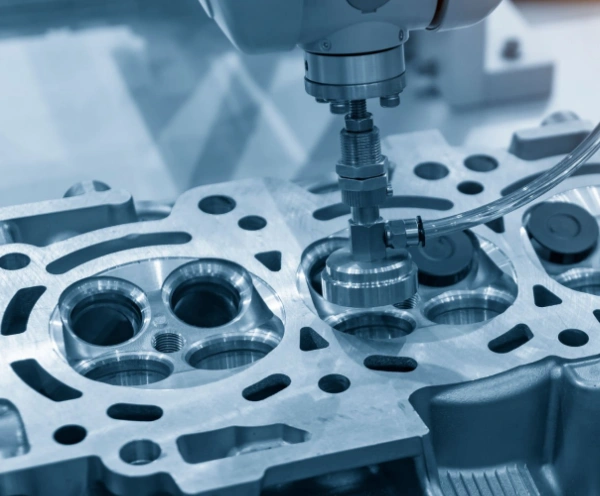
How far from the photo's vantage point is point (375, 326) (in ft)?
3.15

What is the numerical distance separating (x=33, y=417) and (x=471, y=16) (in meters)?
0.44

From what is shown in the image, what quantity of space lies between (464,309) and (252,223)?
0.23 m

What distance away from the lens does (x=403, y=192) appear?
1.10m

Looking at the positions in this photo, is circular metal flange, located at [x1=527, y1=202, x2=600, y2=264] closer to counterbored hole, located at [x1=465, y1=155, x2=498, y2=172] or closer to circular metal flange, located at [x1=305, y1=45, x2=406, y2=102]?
counterbored hole, located at [x1=465, y1=155, x2=498, y2=172]

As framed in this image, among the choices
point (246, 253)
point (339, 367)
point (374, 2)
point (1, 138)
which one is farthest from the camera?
point (1, 138)

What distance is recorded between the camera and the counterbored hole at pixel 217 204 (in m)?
1.09

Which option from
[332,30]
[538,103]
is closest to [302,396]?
[332,30]

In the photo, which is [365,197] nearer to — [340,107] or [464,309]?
[340,107]

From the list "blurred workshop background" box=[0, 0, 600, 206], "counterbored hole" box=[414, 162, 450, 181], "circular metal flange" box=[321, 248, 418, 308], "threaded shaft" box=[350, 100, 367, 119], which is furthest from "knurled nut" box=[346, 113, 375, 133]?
"blurred workshop background" box=[0, 0, 600, 206]

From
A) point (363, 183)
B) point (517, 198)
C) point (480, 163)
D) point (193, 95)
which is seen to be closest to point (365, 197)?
point (363, 183)

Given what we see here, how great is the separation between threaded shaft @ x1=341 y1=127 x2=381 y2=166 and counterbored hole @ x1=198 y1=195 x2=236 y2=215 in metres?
0.27

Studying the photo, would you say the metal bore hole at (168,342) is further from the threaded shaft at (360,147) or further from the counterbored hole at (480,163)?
the counterbored hole at (480,163)

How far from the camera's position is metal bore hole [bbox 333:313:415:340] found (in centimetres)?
95

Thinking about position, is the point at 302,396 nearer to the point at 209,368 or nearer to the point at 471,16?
the point at 209,368
